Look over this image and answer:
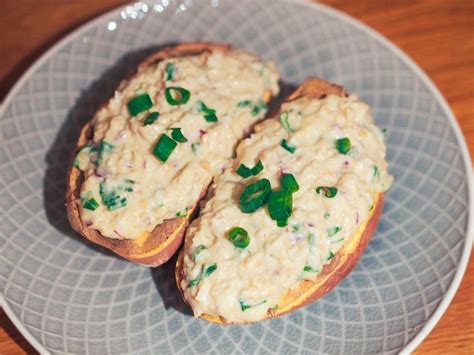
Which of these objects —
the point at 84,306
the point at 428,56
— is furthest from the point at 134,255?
the point at 428,56

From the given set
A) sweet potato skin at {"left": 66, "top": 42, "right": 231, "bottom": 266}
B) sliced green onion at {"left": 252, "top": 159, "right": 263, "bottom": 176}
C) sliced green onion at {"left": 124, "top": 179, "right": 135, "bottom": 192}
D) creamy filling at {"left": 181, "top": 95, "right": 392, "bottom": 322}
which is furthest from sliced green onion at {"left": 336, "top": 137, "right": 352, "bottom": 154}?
sliced green onion at {"left": 124, "top": 179, "right": 135, "bottom": 192}

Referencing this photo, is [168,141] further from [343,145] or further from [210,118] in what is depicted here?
[343,145]

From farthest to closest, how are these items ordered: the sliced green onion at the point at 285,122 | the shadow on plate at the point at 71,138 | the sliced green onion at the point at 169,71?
the shadow on plate at the point at 71,138 < the sliced green onion at the point at 169,71 < the sliced green onion at the point at 285,122

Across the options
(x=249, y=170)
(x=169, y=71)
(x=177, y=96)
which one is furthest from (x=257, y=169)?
(x=169, y=71)

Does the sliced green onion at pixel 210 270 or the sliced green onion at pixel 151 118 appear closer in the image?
the sliced green onion at pixel 210 270

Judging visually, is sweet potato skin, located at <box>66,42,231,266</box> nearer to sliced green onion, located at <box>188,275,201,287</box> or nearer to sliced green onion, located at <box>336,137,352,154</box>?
sliced green onion, located at <box>188,275,201,287</box>

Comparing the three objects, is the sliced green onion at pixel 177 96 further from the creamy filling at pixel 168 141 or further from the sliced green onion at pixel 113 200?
the sliced green onion at pixel 113 200

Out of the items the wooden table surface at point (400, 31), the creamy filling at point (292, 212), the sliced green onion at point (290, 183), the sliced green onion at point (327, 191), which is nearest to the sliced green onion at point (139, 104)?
the creamy filling at point (292, 212)
